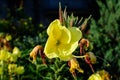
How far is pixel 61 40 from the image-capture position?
1968 millimetres

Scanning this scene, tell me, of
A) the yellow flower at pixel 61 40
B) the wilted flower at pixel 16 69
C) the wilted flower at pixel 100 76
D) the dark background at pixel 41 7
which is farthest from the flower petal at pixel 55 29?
the dark background at pixel 41 7

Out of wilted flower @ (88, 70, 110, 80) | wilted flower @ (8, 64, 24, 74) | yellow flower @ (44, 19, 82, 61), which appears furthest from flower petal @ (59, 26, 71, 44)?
wilted flower @ (8, 64, 24, 74)

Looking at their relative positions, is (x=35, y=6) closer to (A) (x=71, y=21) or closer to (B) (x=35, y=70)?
(B) (x=35, y=70)

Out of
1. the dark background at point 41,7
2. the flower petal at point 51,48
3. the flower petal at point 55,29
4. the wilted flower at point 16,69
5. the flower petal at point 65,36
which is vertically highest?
the dark background at point 41,7

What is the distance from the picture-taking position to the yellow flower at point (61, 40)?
192 centimetres

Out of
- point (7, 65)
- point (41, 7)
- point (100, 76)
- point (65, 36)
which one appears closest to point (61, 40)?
point (65, 36)

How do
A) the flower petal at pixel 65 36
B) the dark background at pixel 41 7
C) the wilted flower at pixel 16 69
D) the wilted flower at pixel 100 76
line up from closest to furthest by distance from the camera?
the flower petal at pixel 65 36
the wilted flower at pixel 100 76
the wilted flower at pixel 16 69
the dark background at pixel 41 7

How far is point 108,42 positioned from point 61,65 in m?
2.70

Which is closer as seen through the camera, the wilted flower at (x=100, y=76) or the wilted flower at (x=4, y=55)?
the wilted flower at (x=100, y=76)

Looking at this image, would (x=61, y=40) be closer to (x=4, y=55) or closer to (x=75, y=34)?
(x=75, y=34)

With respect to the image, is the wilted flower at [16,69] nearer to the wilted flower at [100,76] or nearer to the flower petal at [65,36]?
the wilted flower at [100,76]

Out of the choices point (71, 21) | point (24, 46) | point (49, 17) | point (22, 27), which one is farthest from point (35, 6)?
point (71, 21)

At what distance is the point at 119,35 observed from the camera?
518cm

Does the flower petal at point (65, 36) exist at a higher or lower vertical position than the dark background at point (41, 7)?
lower
